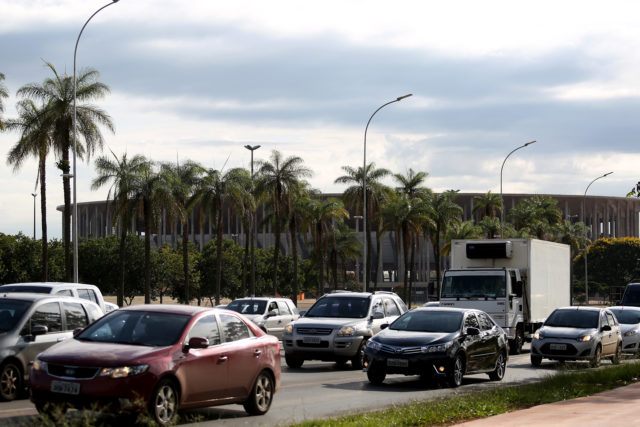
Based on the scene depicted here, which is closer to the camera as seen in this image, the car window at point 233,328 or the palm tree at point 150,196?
the car window at point 233,328

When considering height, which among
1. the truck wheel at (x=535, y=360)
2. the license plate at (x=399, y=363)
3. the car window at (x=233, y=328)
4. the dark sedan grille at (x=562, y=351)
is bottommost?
the truck wheel at (x=535, y=360)

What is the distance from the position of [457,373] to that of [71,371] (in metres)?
8.81

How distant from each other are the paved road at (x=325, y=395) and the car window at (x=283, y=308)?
5295 mm

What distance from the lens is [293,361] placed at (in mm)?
21781

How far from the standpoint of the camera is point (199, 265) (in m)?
88.3

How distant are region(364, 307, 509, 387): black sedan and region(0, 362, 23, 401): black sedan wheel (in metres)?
6.63

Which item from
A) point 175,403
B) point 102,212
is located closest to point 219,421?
point 175,403

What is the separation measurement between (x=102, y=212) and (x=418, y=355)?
120975 millimetres

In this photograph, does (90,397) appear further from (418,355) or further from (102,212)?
(102,212)

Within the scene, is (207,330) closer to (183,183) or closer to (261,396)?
(261,396)

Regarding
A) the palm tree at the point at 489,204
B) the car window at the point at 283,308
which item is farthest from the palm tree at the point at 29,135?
the palm tree at the point at 489,204

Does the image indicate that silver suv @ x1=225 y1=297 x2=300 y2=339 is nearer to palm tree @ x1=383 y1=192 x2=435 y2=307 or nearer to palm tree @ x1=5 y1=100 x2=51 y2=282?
palm tree @ x1=5 y1=100 x2=51 y2=282

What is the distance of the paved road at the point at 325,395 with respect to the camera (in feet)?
39.9

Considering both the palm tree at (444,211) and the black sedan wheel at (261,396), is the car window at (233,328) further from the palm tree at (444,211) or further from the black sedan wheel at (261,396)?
the palm tree at (444,211)
